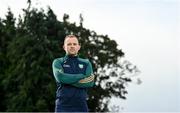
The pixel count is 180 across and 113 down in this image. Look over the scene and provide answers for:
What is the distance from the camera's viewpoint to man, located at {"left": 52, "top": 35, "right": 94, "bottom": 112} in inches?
226

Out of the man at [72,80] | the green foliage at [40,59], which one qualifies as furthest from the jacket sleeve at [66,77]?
the green foliage at [40,59]

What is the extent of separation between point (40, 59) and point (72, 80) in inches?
1672

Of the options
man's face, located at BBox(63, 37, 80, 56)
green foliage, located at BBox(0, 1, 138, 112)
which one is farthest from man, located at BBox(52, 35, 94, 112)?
green foliage, located at BBox(0, 1, 138, 112)

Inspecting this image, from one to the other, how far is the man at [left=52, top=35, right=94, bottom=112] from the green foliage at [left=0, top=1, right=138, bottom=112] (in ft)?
129

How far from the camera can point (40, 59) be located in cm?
4803

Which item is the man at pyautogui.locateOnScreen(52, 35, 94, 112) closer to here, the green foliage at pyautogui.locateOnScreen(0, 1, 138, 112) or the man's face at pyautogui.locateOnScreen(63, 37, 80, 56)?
the man's face at pyautogui.locateOnScreen(63, 37, 80, 56)

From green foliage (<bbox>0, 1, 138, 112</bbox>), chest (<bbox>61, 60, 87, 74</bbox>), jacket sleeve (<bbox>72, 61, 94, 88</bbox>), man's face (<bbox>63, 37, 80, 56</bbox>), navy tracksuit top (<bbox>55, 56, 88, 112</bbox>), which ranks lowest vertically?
navy tracksuit top (<bbox>55, 56, 88, 112</bbox>)

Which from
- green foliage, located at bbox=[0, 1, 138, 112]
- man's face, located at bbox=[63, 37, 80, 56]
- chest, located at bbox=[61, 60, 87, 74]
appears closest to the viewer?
man's face, located at bbox=[63, 37, 80, 56]

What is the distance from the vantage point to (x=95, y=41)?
56281 mm

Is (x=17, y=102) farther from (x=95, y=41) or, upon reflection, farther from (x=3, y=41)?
(x=95, y=41)

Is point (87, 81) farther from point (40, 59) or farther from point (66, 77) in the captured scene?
point (40, 59)

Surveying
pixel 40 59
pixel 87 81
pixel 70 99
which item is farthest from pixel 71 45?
pixel 40 59

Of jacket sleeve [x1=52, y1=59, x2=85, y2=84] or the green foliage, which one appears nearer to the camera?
jacket sleeve [x1=52, y1=59, x2=85, y2=84]

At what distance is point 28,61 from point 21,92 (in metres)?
3.40
